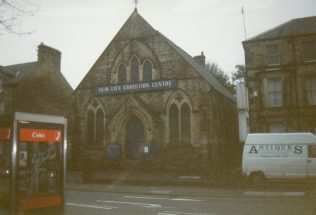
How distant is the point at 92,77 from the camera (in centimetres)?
3072

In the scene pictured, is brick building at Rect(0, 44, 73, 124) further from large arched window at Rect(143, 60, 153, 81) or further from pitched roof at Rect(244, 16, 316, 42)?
pitched roof at Rect(244, 16, 316, 42)

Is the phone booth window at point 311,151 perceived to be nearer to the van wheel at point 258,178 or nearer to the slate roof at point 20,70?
the van wheel at point 258,178

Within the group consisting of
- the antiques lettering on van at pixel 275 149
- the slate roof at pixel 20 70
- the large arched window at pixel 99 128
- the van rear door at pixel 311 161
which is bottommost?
the van rear door at pixel 311 161

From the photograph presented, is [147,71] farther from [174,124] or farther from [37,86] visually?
[37,86]

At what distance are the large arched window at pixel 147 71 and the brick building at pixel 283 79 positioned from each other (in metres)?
7.84

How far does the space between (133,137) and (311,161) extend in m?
A: 14.5

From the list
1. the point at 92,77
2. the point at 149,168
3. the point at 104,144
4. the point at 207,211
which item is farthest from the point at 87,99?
the point at 207,211

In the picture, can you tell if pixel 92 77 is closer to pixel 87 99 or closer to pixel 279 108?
pixel 87 99

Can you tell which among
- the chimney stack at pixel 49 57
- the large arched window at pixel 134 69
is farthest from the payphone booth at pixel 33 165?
the chimney stack at pixel 49 57

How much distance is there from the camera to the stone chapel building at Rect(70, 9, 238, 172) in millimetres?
26312

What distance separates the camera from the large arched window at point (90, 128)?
98.4 ft

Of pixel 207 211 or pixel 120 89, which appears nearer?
pixel 207 211

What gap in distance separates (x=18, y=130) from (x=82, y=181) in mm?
15137

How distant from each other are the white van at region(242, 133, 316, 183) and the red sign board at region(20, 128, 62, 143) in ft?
44.7
